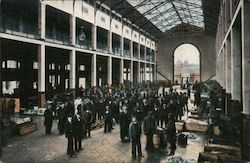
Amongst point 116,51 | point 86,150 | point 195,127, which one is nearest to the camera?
point 86,150

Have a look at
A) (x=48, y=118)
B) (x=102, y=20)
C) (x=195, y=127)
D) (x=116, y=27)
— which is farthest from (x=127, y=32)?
(x=48, y=118)

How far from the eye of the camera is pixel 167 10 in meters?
40.1

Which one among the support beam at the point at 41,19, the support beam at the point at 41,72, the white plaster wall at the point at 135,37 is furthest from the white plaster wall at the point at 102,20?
the white plaster wall at the point at 135,37

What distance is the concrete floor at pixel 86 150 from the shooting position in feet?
28.8

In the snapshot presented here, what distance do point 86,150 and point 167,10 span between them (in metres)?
34.7

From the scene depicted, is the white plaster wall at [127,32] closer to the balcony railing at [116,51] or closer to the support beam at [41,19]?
the balcony railing at [116,51]

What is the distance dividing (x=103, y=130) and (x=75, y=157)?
4637 mm

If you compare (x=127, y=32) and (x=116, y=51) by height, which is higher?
(x=127, y=32)

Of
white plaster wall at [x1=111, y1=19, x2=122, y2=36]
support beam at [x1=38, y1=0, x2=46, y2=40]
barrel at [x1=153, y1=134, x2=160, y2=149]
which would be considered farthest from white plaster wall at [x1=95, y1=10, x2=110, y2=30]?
barrel at [x1=153, y1=134, x2=160, y2=149]

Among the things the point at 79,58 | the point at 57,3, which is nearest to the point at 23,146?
the point at 57,3

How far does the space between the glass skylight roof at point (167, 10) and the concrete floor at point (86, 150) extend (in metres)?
24.6

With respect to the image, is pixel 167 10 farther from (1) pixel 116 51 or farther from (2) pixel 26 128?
(2) pixel 26 128

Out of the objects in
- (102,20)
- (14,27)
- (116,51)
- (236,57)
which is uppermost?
(102,20)

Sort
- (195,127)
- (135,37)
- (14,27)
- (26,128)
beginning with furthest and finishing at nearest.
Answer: (135,37)
(14,27)
(195,127)
(26,128)
